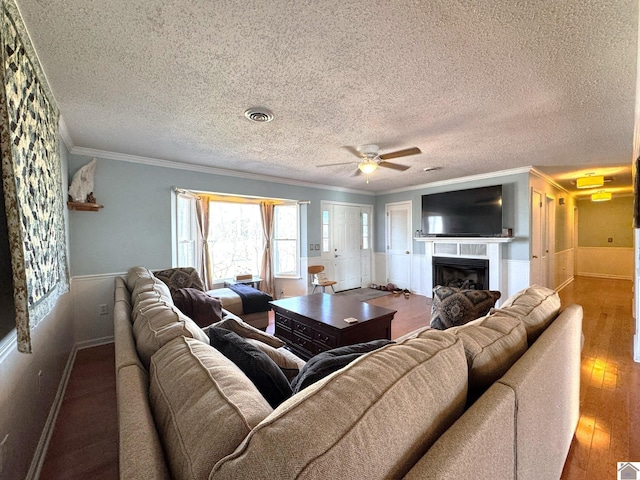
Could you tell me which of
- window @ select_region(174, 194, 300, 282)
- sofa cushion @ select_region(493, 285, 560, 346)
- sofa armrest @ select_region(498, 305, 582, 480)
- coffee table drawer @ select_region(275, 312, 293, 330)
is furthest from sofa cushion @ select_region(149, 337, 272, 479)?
window @ select_region(174, 194, 300, 282)

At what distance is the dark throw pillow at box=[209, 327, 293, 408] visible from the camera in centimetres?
103

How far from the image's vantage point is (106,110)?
2.38 metres

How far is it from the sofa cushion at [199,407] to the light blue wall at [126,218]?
3.29 m

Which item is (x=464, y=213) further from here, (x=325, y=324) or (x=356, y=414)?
(x=356, y=414)

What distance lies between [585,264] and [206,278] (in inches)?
390

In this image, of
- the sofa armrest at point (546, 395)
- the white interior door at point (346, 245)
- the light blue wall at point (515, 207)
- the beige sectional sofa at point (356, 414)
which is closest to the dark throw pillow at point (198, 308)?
the beige sectional sofa at point (356, 414)

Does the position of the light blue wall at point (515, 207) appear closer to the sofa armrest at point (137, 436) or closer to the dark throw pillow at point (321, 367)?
the dark throw pillow at point (321, 367)

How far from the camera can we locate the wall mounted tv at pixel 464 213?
188 inches

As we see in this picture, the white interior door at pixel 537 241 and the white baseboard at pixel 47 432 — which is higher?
the white interior door at pixel 537 241

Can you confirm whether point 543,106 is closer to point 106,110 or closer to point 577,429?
point 577,429

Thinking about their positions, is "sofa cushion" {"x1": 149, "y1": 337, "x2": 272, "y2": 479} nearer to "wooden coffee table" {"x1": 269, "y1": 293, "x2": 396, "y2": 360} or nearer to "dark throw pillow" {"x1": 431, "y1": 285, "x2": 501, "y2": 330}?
"wooden coffee table" {"x1": 269, "y1": 293, "x2": 396, "y2": 360}

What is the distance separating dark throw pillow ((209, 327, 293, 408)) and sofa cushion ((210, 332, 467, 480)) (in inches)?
16.9

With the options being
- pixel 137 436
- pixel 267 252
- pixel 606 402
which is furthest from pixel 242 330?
pixel 267 252

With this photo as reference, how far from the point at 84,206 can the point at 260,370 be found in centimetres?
337
